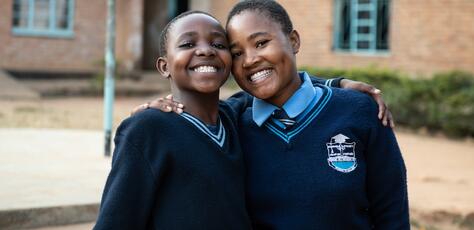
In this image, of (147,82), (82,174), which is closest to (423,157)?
(82,174)

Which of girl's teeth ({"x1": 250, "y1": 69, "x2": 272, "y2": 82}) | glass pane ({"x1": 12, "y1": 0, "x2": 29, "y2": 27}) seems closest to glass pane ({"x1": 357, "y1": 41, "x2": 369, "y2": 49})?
glass pane ({"x1": 12, "y1": 0, "x2": 29, "y2": 27})

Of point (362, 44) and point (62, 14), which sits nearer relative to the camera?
point (362, 44)

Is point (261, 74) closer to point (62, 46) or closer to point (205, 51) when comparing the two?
point (205, 51)

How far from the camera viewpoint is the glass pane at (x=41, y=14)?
16703 mm

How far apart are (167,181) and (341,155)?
53cm

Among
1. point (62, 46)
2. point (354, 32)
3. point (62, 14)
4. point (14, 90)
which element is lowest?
point (14, 90)

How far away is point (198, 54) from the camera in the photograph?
2051 mm

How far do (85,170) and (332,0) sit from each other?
8.95 meters

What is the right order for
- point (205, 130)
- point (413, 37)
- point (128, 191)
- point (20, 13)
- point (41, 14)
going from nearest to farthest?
point (128, 191) → point (205, 130) → point (413, 37) → point (20, 13) → point (41, 14)

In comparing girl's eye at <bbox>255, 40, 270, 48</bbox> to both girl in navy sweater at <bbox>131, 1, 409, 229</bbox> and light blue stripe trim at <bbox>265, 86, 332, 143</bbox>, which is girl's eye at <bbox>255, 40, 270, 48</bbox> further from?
light blue stripe trim at <bbox>265, 86, 332, 143</bbox>

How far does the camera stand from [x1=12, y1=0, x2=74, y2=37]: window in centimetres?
1644

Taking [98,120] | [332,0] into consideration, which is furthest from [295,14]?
[98,120]

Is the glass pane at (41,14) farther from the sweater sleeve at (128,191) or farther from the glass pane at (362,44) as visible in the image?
the sweater sleeve at (128,191)

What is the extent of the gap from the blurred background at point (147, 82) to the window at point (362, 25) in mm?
20
